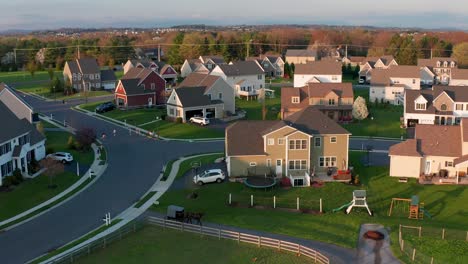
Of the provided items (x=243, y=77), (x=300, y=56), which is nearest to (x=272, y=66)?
(x=300, y=56)

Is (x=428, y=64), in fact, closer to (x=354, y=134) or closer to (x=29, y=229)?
(x=354, y=134)

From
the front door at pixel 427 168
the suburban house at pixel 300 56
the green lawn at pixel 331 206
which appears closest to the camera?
the green lawn at pixel 331 206

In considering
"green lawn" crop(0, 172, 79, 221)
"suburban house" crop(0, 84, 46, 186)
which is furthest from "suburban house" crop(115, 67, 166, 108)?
"green lawn" crop(0, 172, 79, 221)

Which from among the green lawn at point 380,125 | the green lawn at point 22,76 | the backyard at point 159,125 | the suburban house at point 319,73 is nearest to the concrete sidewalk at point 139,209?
the backyard at point 159,125

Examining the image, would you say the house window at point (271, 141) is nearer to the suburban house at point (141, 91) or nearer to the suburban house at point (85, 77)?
the suburban house at point (141, 91)

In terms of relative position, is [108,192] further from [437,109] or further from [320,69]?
[320,69]
